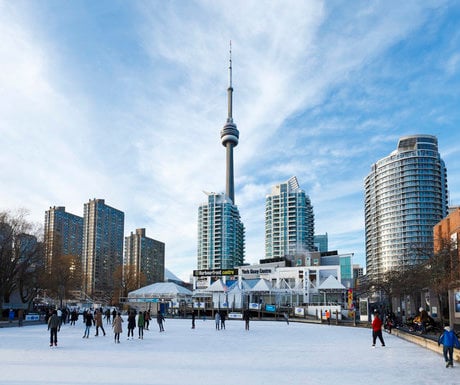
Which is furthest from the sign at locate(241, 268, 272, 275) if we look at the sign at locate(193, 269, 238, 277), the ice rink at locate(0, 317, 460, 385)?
the ice rink at locate(0, 317, 460, 385)

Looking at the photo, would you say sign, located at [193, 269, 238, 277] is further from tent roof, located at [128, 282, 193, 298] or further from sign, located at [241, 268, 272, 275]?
tent roof, located at [128, 282, 193, 298]

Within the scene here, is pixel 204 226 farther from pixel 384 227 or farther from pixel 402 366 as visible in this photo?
pixel 402 366

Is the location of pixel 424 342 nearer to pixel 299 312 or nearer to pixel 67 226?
pixel 299 312

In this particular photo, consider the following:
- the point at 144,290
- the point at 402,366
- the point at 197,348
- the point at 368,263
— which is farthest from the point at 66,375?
the point at 368,263

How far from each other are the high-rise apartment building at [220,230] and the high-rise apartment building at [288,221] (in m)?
14.4

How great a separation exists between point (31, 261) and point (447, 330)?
158ft

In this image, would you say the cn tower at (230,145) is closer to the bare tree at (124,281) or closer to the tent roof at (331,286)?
the bare tree at (124,281)

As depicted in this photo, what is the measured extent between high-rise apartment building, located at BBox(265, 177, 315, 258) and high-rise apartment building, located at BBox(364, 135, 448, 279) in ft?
111

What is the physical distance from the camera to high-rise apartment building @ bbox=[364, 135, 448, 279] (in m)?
145

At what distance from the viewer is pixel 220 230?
604ft

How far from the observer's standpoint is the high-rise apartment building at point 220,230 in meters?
184

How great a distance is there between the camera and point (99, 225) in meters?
192

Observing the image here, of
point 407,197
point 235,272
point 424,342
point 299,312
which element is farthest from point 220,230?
point 424,342

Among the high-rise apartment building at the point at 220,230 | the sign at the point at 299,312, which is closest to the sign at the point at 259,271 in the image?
the sign at the point at 299,312
